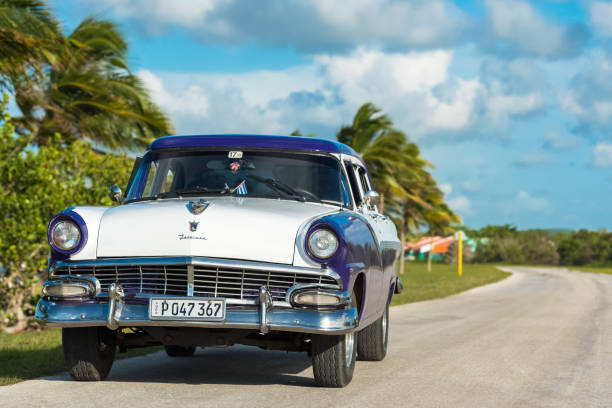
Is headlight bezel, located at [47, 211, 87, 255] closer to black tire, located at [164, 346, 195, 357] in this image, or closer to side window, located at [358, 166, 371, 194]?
black tire, located at [164, 346, 195, 357]

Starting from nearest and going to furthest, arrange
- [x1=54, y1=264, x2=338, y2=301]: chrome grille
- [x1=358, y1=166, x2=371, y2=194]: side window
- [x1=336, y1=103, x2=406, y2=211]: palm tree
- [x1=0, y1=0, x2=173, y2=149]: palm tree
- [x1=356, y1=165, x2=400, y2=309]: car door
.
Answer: [x1=54, y1=264, x2=338, y2=301]: chrome grille, [x1=356, y1=165, x2=400, y2=309]: car door, [x1=358, y1=166, x2=371, y2=194]: side window, [x1=0, y1=0, x2=173, y2=149]: palm tree, [x1=336, y1=103, x2=406, y2=211]: palm tree

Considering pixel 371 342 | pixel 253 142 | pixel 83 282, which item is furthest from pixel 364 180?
pixel 83 282

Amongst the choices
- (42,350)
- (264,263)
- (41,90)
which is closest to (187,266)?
(264,263)

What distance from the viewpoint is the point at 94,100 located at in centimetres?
2211

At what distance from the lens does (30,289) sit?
A: 15789mm

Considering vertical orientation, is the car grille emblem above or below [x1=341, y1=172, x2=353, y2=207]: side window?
below

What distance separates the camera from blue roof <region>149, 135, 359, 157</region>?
291 inches

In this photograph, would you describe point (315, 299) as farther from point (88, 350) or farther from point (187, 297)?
point (88, 350)

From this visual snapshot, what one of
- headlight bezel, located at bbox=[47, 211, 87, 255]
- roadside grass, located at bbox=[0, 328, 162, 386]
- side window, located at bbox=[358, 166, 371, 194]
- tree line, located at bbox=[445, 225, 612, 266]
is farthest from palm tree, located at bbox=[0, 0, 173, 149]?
→ tree line, located at bbox=[445, 225, 612, 266]

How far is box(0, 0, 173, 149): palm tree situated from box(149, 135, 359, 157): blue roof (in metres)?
13.3

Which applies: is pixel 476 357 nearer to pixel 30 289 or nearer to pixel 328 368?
pixel 328 368

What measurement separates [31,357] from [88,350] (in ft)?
6.28

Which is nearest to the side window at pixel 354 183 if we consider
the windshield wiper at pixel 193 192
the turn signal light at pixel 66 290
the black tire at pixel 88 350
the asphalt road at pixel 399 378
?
the windshield wiper at pixel 193 192

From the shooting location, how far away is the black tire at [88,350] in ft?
21.6
